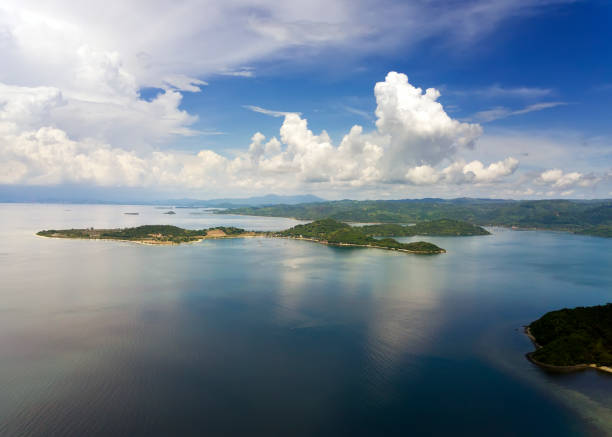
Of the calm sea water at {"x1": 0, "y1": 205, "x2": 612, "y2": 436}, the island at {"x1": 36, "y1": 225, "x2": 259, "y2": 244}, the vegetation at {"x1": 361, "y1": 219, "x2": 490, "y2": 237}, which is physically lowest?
the calm sea water at {"x1": 0, "y1": 205, "x2": 612, "y2": 436}

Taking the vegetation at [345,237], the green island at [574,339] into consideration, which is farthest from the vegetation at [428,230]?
the green island at [574,339]

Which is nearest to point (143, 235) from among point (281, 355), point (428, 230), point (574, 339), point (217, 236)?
point (217, 236)

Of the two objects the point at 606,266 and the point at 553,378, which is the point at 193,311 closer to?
the point at 553,378

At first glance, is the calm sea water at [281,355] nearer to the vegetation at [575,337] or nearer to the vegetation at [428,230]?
the vegetation at [575,337]

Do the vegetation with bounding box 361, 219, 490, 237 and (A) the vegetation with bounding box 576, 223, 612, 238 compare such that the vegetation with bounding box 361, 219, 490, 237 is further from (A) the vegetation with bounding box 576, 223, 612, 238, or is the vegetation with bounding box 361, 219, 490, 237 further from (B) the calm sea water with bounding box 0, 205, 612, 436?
(B) the calm sea water with bounding box 0, 205, 612, 436

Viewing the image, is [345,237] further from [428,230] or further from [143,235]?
[143,235]

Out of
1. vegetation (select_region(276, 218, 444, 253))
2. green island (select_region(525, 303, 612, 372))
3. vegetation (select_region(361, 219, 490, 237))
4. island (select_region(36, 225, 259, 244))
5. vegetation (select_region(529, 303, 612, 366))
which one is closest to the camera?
green island (select_region(525, 303, 612, 372))

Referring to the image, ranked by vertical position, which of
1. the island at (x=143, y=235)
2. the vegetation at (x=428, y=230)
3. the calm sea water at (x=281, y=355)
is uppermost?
the island at (x=143, y=235)

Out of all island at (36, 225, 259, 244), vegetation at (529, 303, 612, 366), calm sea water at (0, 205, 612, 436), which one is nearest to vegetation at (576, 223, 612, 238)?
calm sea water at (0, 205, 612, 436)
